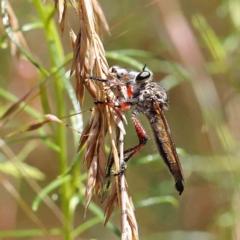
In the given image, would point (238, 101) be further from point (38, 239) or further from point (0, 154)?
point (38, 239)

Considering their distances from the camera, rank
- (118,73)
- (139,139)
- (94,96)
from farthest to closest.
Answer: (139,139)
(118,73)
(94,96)

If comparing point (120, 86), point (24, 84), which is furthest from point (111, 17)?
point (120, 86)

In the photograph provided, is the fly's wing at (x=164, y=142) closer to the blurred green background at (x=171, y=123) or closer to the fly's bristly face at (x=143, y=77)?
the fly's bristly face at (x=143, y=77)

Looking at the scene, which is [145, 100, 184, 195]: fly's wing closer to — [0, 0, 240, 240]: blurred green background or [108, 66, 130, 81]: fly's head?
[108, 66, 130, 81]: fly's head

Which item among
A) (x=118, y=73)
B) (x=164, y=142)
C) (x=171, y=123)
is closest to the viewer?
(x=118, y=73)

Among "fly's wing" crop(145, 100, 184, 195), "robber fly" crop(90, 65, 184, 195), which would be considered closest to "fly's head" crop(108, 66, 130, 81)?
"robber fly" crop(90, 65, 184, 195)

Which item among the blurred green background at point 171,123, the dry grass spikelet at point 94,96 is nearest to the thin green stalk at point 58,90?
the dry grass spikelet at point 94,96

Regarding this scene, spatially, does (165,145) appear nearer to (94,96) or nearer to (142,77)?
(142,77)

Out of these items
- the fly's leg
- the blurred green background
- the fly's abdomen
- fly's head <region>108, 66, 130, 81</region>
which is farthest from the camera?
the blurred green background

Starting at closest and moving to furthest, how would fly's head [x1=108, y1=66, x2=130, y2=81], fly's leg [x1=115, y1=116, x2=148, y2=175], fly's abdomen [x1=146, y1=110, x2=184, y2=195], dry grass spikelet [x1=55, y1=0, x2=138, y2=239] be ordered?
dry grass spikelet [x1=55, y1=0, x2=138, y2=239]
fly's head [x1=108, y1=66, x2=130, y2=81]
fly's leg [x1=115, y1=116, x2=148, y2=175]
fly's abdomen [x1=146, y1=110, x2=184, y2=195]

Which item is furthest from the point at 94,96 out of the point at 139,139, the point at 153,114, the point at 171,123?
the point at 171,123
